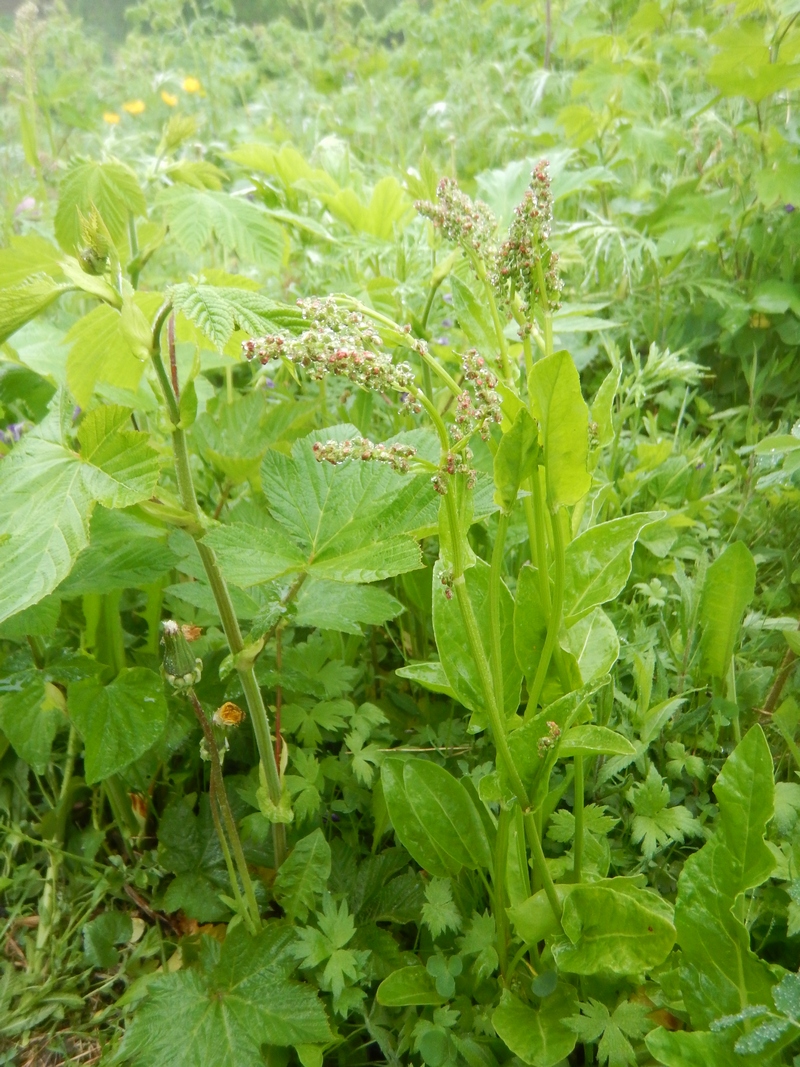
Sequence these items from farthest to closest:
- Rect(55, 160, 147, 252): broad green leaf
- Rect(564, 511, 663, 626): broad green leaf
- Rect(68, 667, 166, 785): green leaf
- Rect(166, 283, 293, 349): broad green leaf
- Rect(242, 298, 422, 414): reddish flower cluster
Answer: Rect(55, 160, 147, 252): broad green leaf < Rect(68, 667, 166, 785): green leaf < Rect(564, 511, 663, 626): broad green leaf < Rect(166, 283, 293, 349): broad green leaf < Rect(242, 298, 422, 414): reddish flower cluster

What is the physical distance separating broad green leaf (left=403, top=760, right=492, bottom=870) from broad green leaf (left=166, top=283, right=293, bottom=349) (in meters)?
0.56

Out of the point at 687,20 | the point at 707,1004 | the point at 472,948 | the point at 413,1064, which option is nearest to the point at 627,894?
the point at 707,1004

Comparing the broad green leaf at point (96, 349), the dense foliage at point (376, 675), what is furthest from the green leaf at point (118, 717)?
the broad green leaf at point (96, 349)

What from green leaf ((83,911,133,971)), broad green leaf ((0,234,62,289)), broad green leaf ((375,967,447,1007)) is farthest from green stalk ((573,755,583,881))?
broad green leaf ((0,234,62,289))

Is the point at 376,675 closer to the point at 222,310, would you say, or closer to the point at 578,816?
the point at 578,816

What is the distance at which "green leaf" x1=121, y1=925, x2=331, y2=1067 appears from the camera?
92 cm

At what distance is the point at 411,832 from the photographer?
1.01 meters

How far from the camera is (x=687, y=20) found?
329 centimetres

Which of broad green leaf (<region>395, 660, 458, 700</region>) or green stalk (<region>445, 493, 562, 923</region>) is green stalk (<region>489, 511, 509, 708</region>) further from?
broad green leaf (<region>395, 660, 458, 700</region>)

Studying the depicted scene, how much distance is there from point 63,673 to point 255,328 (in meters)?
0.61

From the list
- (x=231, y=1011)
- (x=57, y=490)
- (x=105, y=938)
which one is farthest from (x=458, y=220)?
(x=105, y=938)

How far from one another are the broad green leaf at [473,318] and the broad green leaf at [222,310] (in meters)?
0.21

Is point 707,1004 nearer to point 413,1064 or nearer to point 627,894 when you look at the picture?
point 627,894

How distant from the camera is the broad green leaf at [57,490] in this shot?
0.77m
